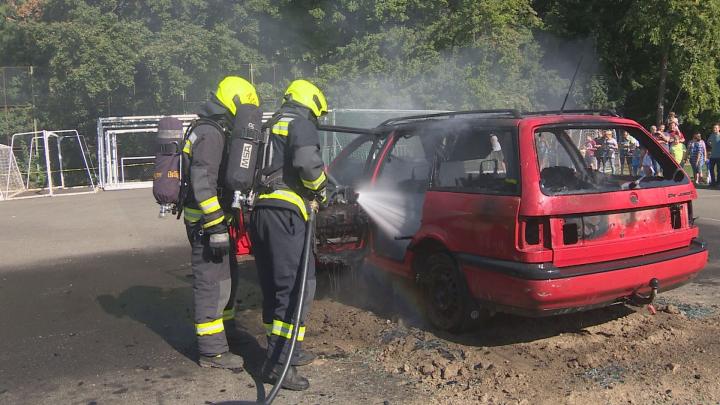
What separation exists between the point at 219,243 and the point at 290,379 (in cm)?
94

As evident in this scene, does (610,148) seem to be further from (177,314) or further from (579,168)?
(177,314)

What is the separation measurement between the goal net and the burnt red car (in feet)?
47.0

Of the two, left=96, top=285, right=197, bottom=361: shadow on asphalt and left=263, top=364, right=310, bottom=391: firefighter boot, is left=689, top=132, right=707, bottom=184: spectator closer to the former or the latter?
left=96, top=285, right=197, bottom=361: shadow on asphalt

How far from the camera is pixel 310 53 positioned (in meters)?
20.2

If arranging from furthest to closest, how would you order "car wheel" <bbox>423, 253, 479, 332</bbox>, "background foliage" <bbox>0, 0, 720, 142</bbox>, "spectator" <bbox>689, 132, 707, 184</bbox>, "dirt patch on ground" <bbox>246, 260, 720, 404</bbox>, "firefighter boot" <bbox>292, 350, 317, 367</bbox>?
"background foliage" <bbox>0, 0, 720, 142</bbox>, "spectator" <bbox>689, 132, 707, 184</bbox>, "car wheel" <bbox>423, 253, 479, 332</bbox>, "firefighter boot" <bbox>292, 350, 317, 367</bbox>, "dirt patch on ground" <bbox>246, 260, 720, 404</bbox>

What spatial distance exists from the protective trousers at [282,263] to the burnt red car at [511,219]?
0.74 metres

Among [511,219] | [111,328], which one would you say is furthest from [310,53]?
[511,219]

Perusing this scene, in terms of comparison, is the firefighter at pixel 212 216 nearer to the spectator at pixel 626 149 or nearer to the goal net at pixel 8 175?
the spectator at pixel 626 149

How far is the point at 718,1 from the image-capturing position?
20516mm

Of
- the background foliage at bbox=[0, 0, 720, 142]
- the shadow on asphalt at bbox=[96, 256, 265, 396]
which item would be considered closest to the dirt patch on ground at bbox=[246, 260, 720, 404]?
the shadow on asphalt at bbox=[96, 256, 265, 396]

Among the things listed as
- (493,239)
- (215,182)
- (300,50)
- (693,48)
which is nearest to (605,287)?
(493,239)

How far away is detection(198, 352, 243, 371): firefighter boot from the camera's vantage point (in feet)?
13.1

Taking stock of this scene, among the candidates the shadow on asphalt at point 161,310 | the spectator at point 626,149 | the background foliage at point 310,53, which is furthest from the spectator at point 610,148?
the background foliage at point 310,53

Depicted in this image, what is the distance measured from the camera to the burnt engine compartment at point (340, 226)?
4.85m
